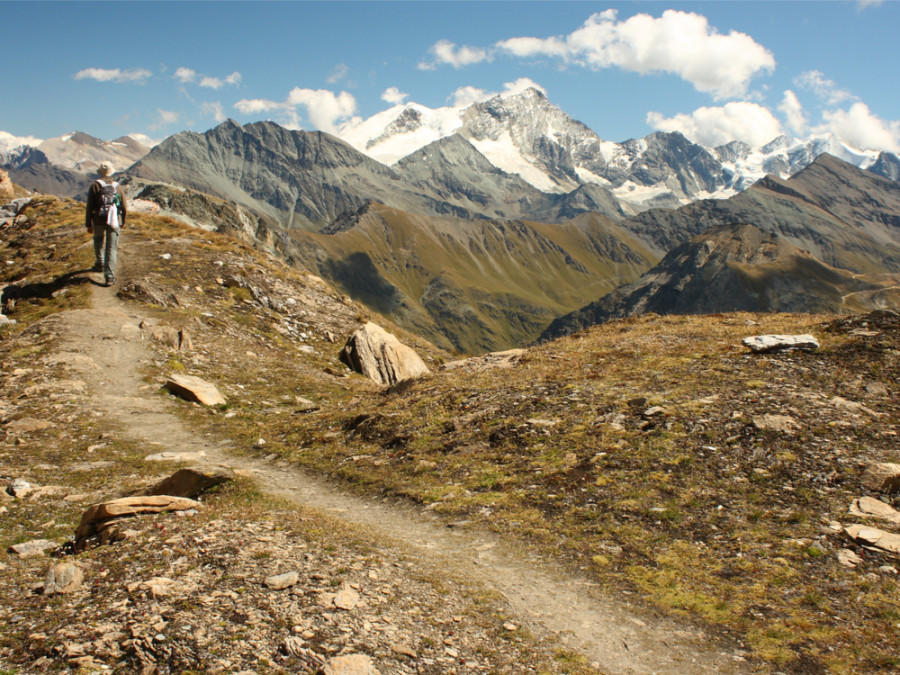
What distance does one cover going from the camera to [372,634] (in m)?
6.61

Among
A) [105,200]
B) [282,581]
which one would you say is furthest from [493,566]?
[105,200]

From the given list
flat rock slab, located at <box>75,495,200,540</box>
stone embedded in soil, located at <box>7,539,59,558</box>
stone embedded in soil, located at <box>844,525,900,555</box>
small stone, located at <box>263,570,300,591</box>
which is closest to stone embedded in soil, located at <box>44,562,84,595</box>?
flat rock slab, located at <box>75,495,200,540</box>

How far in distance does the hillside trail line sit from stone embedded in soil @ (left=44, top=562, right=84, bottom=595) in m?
4.37

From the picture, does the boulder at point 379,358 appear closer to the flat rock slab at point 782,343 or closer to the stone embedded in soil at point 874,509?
the flat rock slab at point 782,343

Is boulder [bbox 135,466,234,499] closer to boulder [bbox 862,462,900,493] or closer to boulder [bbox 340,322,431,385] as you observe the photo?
boulder [bbox 862,462,900,493]

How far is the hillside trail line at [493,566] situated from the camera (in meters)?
7.12

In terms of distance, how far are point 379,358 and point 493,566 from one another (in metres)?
17.9

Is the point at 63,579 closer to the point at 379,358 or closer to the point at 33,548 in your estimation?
the point at 33,548

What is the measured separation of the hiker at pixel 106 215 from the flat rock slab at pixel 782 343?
26.2 m

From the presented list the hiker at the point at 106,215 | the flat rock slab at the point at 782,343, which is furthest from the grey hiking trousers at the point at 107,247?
the flat rock slab at the point at 782,343

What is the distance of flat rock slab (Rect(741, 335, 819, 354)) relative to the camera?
16922mm

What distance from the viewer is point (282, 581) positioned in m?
7.34

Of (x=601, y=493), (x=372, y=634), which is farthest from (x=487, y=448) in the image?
(x=372, y=634)

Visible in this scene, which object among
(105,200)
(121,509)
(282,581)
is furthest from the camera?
(105,200)
